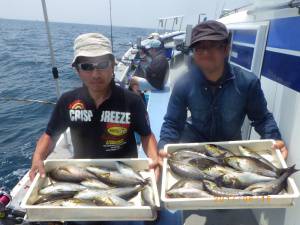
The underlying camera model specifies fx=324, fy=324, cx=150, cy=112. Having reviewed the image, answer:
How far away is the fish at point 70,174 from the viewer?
2.29 m

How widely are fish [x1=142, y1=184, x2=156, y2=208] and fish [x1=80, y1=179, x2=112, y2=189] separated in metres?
0.28

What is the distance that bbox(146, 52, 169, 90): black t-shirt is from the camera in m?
7.04

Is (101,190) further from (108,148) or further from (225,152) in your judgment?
(225,152)

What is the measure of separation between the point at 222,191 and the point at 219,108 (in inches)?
40.3

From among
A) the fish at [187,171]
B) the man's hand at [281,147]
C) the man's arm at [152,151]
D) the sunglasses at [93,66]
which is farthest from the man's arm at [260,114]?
the sunglasses at [93,66]

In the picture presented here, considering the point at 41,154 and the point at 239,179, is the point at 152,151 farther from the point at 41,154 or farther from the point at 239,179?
the point at 41,154

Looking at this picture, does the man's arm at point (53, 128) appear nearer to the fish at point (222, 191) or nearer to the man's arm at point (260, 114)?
the fish at point (222, 191)

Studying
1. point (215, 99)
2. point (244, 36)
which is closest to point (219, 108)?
point (215, 99)

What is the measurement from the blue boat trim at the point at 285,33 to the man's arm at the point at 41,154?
2.09 metres

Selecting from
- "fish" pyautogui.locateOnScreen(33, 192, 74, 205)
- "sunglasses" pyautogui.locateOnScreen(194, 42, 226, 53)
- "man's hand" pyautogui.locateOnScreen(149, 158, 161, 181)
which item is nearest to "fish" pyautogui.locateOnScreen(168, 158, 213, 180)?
"man's hand" pyautogui.locateOnScreen(149, 158, 161, 181)

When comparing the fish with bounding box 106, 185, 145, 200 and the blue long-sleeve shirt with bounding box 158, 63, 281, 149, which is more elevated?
the blue long-sleeve shirt with bounding box 158, 63, 281, 149

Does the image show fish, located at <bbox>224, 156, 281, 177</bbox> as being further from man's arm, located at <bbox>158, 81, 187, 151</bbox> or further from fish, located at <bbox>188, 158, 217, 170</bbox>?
man's arm, located at <bbox>158, 81, 187, 151</bbox>

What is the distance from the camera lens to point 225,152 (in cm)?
242

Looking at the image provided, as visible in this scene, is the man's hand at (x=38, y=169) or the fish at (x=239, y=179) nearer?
the fish at (x=239, y=179)
